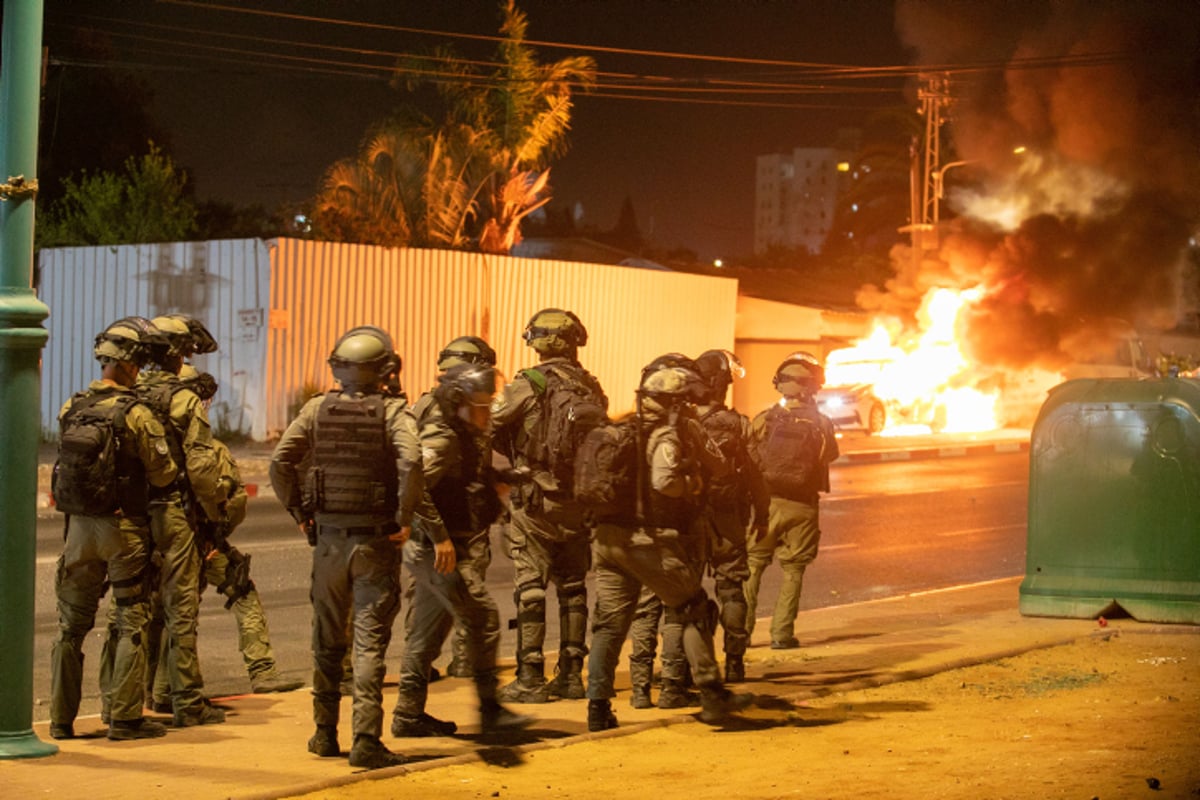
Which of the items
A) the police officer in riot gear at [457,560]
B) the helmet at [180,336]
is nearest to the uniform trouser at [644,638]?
the police officer in riot gear at [457,560]

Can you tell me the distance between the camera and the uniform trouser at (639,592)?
23.3 feet

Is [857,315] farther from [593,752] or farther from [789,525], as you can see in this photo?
[593,752]

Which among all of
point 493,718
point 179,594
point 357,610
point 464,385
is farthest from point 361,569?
point 179,594

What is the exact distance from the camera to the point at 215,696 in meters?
8.21

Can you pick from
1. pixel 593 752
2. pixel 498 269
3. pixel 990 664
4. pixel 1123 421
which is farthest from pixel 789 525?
pixel 498 269

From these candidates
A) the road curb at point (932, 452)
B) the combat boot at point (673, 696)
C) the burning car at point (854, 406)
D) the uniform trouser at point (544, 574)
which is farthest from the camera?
the burning car at point (854, 406)

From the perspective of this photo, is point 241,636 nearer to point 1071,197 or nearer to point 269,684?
point 269,684

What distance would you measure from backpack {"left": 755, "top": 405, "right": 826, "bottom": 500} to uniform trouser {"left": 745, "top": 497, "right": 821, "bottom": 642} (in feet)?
0.37

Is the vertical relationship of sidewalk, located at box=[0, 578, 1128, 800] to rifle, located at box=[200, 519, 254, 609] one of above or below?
below

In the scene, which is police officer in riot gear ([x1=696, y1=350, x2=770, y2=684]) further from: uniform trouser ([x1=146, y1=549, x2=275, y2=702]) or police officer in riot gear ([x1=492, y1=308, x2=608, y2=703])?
uniform trouser ([x1=146, y1=549, x2=275, y2=702])

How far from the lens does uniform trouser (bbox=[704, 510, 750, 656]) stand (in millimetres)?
8328

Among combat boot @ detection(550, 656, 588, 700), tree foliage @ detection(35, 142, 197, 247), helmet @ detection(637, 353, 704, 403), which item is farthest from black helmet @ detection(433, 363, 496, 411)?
tree foliage @ detection(35, 142, 197, 247)

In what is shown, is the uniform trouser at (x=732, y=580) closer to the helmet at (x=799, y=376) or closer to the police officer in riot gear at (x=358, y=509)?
→ the helmet at (x=799, y=376)

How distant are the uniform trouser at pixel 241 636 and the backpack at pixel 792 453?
3304 mm
